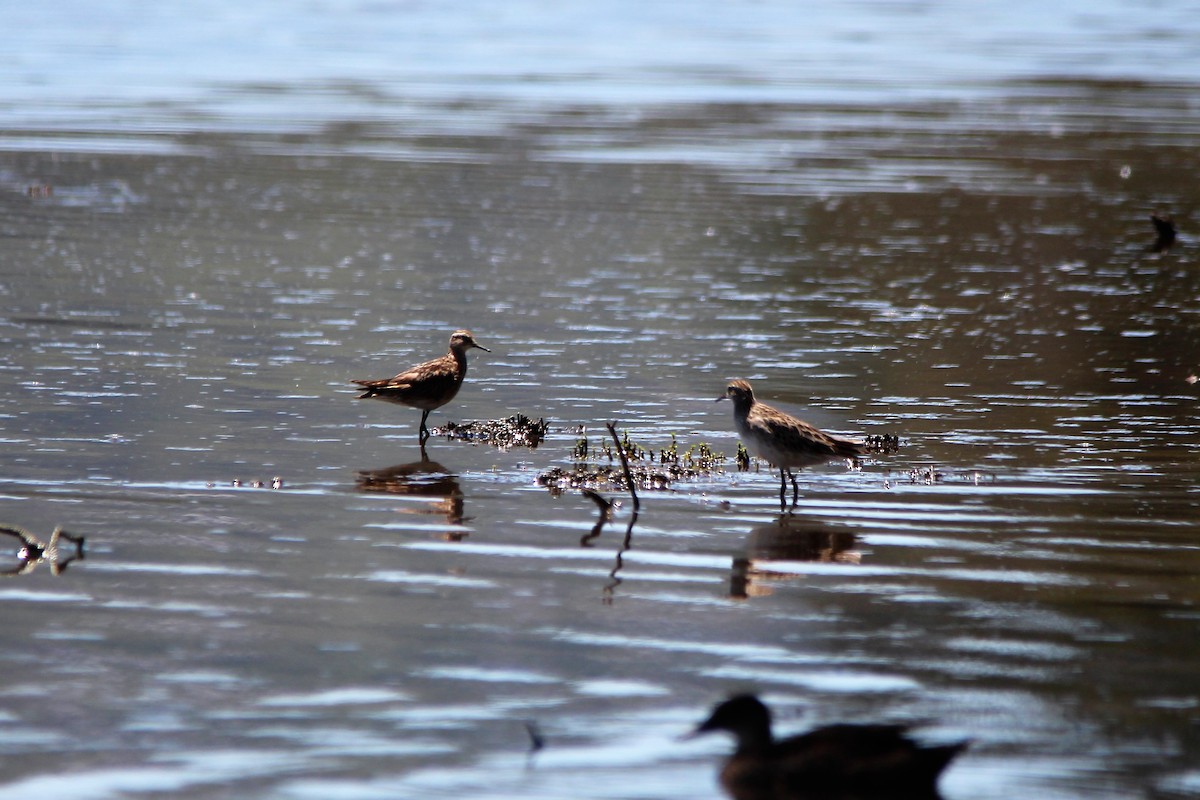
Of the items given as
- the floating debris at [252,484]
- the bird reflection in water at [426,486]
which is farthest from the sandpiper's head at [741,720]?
the floating debris at [252,484]

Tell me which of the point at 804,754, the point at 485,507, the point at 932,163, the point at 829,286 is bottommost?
the point at 804,754

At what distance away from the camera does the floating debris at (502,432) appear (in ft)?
46.2

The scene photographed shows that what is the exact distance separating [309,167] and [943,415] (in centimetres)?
1971

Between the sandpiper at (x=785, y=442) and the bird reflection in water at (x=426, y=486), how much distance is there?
2.15 metres

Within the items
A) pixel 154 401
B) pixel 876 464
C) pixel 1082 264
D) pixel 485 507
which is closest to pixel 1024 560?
pixel 876 464

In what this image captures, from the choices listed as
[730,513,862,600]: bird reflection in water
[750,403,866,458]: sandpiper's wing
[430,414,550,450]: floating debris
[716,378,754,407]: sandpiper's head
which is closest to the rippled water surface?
[730,513,862,600]: bird reflection in water

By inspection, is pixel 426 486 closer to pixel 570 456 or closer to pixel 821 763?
pixel 570 456

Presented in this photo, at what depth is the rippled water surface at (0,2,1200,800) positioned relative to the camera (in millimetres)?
7945

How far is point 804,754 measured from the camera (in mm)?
7160

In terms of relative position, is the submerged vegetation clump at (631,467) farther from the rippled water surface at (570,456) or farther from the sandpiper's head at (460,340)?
the sandpiper's head at (460,340)

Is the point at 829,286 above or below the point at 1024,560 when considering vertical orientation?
above

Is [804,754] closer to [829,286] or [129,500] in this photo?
[129,500]

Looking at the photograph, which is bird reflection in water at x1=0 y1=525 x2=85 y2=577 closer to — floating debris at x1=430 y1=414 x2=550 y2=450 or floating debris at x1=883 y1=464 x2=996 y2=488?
floating debris at x1=430 y1=414 x2=550 y2=450

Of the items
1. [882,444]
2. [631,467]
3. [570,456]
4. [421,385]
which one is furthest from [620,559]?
[421,385]
